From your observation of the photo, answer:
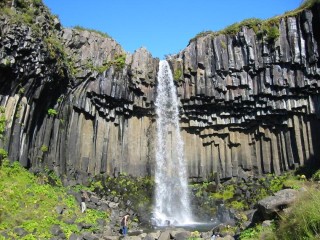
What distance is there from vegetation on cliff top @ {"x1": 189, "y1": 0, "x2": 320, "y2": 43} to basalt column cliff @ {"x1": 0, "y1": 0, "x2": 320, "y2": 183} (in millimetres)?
130

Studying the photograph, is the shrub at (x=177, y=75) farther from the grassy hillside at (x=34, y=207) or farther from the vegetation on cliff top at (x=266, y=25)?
the grassy hillside at (x=34, y=207)

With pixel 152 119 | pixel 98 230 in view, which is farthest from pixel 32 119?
pixel 152 119

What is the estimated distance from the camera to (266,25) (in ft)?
80.7

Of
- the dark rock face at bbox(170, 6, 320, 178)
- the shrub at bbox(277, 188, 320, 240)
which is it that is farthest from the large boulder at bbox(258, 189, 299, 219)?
the dark rock face at bbox(170, 6, 320, 178)

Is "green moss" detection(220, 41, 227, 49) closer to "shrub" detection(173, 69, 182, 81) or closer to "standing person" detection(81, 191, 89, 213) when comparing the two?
"shrub" detection(173, 69, 182, 81)

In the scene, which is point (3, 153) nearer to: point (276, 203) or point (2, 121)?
point (2, 121)

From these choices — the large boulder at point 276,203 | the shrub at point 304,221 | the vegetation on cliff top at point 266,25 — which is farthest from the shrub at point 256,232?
the vegetation on cliff top at point 266,25

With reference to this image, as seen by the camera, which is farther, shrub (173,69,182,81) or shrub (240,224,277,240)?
shrub (173,69,182,81)

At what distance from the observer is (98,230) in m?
15.5

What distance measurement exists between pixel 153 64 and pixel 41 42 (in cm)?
962

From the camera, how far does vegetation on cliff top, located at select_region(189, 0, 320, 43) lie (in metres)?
23.8

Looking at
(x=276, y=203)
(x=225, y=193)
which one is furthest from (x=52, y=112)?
(x=276, y=203)

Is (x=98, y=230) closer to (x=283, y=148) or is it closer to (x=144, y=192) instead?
(x=144, y=192)

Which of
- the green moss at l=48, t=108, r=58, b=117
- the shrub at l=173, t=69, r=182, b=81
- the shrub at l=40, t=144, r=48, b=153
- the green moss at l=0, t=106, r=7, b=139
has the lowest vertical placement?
the shrub at l=40, t=144, r=48, b=153
